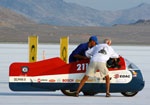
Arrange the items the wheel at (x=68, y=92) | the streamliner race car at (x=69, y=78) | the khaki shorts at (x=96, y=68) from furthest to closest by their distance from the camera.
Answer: the wheel at (x=68, y=92), the streamliner race car at (x=69, y=78), the khaki shorts at (x=96, y=68)

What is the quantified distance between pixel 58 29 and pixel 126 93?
125832 mm

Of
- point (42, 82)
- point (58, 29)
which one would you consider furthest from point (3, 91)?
point (58, 29)

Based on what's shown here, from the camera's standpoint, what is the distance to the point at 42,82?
13.5 m

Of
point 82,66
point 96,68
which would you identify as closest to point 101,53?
point 96,68

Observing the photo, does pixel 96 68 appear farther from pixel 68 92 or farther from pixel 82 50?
pixel 68 92

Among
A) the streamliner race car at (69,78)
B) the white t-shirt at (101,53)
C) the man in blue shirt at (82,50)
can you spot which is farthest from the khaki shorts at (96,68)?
the man in blue shirt at (82,50)

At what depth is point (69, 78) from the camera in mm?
13422

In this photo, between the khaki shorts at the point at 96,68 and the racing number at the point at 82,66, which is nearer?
the khaki shorts at the point at 96,68

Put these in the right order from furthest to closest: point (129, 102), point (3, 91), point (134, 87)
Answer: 1. point (3, 91)
2. point (134, 87)
3. point (129, 102)

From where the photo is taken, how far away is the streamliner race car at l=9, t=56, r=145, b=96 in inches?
528

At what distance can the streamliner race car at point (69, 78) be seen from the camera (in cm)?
1341

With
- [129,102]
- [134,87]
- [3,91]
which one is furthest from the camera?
[3,91]

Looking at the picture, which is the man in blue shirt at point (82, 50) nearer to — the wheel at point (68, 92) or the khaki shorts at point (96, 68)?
the khaki shorts at point (96, 68)

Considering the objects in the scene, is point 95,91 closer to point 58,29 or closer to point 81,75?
point 81,75
